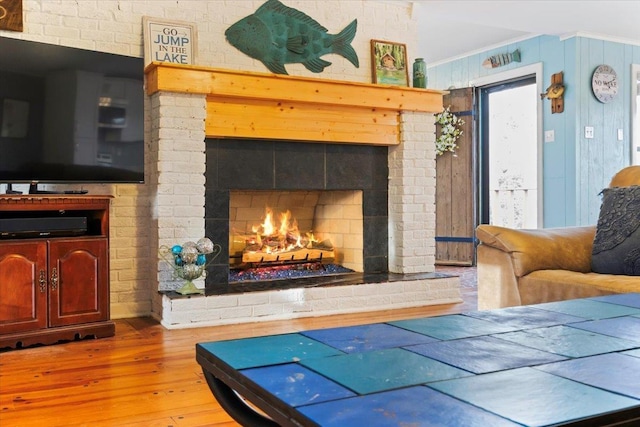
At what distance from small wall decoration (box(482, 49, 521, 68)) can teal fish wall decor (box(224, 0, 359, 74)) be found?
8.42ft

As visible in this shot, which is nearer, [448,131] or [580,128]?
[580,128]

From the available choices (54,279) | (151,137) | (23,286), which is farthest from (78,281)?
(151,137)

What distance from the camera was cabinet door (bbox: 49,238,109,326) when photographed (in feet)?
11.0

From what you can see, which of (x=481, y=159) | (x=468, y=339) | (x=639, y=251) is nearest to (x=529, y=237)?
(x=639, y=251)

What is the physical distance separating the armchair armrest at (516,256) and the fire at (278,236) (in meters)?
2.05

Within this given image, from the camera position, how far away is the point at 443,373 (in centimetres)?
105

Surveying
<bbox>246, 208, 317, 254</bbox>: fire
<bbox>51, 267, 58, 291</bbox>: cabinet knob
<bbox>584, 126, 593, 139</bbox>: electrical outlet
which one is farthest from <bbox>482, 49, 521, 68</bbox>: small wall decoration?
<bbox>51, 267, 58, 291</bbox>: cabinet knob

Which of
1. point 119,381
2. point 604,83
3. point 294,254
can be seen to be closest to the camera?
point 119,381

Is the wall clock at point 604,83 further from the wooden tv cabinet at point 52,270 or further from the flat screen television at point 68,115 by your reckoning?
the wooden tv cabinet at point 52,270

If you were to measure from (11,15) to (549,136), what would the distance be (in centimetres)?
475

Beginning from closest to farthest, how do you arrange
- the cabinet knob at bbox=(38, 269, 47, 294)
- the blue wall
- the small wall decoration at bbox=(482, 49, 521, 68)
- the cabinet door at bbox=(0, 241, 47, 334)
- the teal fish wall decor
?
the cabinet door at bbox=(0, 241, 47, 334)
the cabinet knob at bbox=(38, 269, 47, 294)
the teal fish wall decor
the blue wall
the small wall decoration at bbox=(482, 49, 521, 68)

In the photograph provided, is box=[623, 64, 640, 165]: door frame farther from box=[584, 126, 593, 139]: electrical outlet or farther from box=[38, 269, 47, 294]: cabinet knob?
box=[38, 269, 47, 294]: cabinet knob

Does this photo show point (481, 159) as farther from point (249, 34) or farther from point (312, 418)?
point (312, 418)

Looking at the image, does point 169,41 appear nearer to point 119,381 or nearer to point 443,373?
point 119,381
